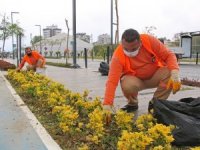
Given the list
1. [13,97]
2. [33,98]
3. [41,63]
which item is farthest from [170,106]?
[41,63]

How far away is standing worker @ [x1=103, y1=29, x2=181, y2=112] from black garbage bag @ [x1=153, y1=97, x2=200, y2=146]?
12.7 inches

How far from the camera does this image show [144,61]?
6.18 meters

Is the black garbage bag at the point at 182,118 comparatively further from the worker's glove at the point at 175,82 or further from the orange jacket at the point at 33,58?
the orange jacket at the point at 33,58

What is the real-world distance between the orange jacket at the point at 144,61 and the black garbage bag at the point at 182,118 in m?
0.65

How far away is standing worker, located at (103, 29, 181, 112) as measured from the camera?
18.1 ft

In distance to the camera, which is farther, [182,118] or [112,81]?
[112,81]

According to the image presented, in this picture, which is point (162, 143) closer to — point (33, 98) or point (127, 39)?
point (127, 39)

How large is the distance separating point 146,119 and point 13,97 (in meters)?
5.24

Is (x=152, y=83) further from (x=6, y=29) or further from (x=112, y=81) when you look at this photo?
(x=6, y=29)

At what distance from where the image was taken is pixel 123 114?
5.14m

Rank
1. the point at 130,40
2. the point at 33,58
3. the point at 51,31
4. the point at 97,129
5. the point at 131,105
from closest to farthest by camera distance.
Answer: the point at 97,129
the point at 130,40
the point at 131,105
the point at 33,58
the point at 51,31

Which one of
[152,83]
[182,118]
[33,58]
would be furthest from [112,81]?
[33,58]

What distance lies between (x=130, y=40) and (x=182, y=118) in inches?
47.2

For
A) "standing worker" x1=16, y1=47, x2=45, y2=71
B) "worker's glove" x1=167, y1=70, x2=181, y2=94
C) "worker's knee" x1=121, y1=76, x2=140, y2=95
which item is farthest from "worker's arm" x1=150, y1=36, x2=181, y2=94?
"standing worker" x1=16, y1=47, x2=45, y2=71
